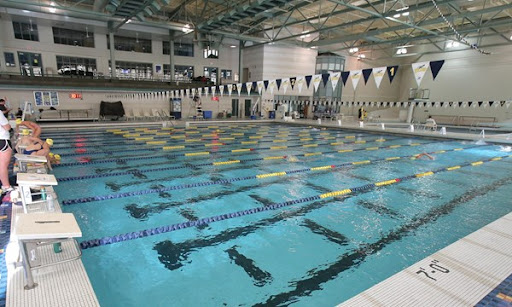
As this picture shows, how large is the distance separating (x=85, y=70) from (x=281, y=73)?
13516 mm

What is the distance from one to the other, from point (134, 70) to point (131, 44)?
172 centimetres

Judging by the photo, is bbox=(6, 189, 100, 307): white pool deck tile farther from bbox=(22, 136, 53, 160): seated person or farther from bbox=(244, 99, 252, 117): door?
bbox=(244, 99, 252, 117): door

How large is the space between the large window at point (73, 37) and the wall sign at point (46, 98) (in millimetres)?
3883

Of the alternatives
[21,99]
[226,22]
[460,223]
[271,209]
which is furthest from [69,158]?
[21,99]

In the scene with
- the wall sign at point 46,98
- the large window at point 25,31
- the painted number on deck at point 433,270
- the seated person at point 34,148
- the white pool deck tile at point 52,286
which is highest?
the large window at point 25,31

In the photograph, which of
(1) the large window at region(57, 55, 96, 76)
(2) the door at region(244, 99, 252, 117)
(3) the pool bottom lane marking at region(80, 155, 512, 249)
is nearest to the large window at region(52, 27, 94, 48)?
(1) the large window at region(57, 55, 96, 76)

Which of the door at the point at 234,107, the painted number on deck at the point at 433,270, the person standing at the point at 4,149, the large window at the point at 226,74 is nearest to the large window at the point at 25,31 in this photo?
the large window at the point at 226,74

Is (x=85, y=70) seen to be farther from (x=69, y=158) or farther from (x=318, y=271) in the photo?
(x=318, y=271)

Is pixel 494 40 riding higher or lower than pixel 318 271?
higher

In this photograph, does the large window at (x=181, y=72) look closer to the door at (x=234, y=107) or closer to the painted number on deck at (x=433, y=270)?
the door at (x=234, y=107)

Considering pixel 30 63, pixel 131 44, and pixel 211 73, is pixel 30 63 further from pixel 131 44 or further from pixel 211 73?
pixel 211 73

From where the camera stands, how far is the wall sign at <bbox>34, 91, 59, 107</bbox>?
46.9ft

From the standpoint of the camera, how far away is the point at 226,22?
13.4m

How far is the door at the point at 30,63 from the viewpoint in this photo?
50.3 ft
